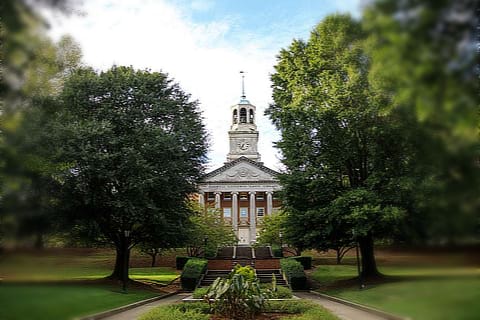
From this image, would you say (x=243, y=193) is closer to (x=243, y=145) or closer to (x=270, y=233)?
(x=243, y=145)

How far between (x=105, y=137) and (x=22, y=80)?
21.1 m

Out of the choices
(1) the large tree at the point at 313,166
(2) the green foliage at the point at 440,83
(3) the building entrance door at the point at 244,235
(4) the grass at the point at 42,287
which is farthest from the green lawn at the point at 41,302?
(3) the building entrance door at the point at 244,235

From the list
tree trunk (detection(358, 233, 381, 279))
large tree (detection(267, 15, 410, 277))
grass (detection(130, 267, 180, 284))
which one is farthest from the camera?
grass (detection(130, 267, 180, 284))

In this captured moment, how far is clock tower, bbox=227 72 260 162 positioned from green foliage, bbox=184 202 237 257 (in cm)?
3196

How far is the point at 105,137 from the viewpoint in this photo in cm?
2380

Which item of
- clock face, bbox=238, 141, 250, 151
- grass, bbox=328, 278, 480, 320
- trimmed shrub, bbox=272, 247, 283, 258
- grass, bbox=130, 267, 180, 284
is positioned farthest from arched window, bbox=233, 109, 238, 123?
grass, bbox=328, 278, 480, 320

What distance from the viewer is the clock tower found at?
84.0m

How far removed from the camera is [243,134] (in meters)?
83.9

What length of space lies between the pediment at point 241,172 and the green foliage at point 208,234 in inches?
814

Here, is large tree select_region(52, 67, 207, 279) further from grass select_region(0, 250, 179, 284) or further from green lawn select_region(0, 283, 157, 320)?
green lawn select_region(0, 283, 157, 320)

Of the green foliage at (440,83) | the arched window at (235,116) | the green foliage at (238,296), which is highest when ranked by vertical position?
the arched window at (235,116)

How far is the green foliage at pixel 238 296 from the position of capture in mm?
13641

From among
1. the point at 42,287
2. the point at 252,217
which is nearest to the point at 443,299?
the point at 42,287

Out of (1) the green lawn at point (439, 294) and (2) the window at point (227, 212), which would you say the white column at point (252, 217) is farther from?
(1) the green lawn at point (439, 294)
